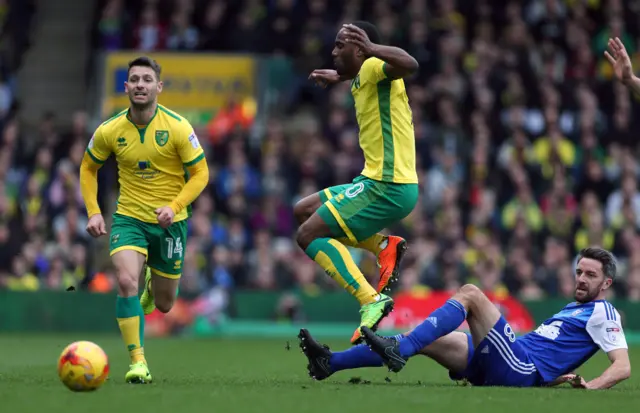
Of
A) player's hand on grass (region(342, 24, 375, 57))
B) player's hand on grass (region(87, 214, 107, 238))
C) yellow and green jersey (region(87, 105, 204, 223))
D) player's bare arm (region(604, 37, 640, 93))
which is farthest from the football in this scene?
player's bare arm (region(604, 37, 640, 93))

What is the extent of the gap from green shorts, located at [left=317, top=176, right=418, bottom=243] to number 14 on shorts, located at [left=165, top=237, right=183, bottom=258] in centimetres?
140

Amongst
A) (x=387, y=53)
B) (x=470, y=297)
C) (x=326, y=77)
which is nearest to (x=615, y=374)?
(x=470, y=297)

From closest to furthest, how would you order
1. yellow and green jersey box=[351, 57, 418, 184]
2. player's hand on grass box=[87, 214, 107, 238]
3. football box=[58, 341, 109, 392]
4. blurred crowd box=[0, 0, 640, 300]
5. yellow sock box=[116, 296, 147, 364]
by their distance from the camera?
football box=[58, 341, 109, 392] → yellow and green jersey box=[351, 57, 418, 184] → yellow sock box=[116, 296, 147, 364] → player's hand on grass box=[87, 214, 107, 238] → blurred crowd box=[0, 0, 640, 300]

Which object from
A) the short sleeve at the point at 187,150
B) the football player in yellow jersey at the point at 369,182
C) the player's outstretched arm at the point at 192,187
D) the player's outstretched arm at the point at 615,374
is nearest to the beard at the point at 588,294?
the player's outstretched arm at the point at 615,374

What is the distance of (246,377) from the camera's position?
33.9 feet

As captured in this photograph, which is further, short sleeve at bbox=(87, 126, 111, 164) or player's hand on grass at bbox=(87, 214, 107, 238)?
short sleeve at bbox=(87, 126, 111, 164)

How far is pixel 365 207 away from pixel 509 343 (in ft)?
5.05

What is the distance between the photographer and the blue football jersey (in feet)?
29.2

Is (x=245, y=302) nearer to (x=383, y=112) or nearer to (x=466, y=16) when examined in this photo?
(x=466, y=16)

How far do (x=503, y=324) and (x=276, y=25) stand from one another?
1480cm

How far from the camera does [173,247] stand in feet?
33.4

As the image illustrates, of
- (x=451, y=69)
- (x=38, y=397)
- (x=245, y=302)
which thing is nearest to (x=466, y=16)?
(x=451, y=69)

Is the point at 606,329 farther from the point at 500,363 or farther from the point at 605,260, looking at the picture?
the point at 500,363

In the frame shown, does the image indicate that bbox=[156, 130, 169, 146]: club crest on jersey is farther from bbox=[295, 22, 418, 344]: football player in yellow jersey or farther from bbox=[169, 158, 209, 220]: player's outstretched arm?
bbox=[295, 22, 418, 344]: football player in yellow jersey
